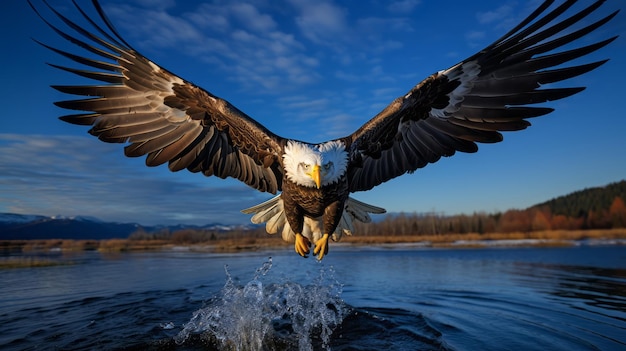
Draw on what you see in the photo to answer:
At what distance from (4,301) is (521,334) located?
979 centimetres

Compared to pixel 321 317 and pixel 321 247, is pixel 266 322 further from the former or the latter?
pixel 321 247

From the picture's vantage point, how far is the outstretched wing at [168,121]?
16.8ft

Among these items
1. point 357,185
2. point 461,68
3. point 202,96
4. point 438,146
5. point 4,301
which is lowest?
point 4,301

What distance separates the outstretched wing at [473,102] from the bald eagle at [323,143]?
13 millimetres

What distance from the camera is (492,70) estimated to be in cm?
522

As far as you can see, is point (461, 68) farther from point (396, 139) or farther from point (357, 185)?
point (357, 185)

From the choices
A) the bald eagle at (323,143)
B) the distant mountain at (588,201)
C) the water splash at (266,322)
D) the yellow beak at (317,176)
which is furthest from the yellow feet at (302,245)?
the distant mountain at (588,201)

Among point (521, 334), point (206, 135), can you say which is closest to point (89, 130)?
point (206, 135)

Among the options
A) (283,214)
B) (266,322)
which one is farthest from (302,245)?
(266,322)

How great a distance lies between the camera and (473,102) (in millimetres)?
5473

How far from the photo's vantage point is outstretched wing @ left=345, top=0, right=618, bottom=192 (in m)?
4.61

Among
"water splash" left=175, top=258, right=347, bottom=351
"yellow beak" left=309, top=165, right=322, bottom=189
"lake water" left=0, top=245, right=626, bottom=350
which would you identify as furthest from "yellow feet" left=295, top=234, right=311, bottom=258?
"yellow beak" left=309, top=165, right=322, bottom=189

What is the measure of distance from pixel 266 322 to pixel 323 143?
300cm

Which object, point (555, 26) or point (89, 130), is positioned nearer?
point (555, 26)
